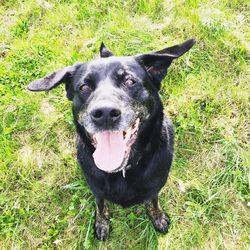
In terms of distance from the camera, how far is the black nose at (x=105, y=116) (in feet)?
8.62

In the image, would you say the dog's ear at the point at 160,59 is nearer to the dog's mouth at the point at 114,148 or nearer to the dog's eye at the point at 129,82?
the dog's eye at the point at 129,82

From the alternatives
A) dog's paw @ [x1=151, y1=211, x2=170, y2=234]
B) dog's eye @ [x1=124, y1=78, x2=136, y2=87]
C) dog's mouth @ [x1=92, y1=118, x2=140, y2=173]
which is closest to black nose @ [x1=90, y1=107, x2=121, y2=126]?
dog's mouth @ [x1=92, y1=118, x2=140, y2=173]

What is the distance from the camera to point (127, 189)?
3.21 metres

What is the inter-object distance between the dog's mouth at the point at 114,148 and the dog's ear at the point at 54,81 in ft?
1.65

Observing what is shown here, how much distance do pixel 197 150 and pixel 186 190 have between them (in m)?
0.46

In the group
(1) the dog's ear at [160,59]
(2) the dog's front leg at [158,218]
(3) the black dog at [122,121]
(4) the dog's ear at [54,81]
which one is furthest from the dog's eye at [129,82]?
(2) the dog's front leg at [158,218]

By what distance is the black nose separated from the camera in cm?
263

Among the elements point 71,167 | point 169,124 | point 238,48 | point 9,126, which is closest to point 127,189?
point 169,124

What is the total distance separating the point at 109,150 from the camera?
9.45 ft

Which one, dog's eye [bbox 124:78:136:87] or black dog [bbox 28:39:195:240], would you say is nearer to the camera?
black dog [bbox 28:39:195:240]

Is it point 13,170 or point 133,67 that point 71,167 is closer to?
point 13,170

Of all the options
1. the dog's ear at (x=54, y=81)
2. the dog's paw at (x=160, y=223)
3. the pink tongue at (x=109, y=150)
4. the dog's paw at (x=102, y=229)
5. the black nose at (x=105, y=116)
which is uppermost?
the black nose at (x=105, y=116)

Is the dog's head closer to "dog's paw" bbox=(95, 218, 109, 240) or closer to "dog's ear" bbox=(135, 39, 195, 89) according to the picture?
"dog's ear" bbox=(135, 39, 195, 89)

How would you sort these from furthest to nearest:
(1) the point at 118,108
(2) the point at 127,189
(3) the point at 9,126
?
(3) the point at 9,126 < (2) the point at 127,189 < (1) the point at 118,108
